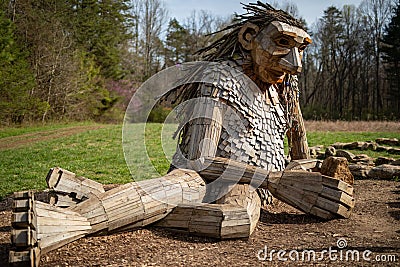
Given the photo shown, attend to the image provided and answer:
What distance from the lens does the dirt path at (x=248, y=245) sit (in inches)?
92.7

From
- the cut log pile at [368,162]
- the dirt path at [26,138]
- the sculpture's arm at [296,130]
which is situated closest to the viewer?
the sculpture's arm at [296,130]

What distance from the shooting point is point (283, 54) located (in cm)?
343

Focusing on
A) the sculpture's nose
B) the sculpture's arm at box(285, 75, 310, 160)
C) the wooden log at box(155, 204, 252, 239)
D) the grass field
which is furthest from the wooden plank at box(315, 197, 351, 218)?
the grass field

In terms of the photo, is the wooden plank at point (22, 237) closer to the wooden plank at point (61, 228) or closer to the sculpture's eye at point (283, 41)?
the wooden plank at point (61, 228)

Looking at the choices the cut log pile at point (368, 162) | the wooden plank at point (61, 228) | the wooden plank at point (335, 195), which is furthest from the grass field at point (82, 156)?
the wooden plank at point (61, 228)

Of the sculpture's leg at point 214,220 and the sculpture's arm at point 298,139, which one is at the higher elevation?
the sculpture's arm at point 298,139

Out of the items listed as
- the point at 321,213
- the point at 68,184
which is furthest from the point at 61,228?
the point at 321,213

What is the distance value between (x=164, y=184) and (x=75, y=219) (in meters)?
0.70

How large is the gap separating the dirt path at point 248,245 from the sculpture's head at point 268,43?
4.35ft

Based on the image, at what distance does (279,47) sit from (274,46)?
0.04 metres

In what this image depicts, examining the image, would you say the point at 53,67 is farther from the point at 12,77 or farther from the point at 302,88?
the point at 302,88

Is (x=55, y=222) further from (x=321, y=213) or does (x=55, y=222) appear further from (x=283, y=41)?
(x=283, y=41)

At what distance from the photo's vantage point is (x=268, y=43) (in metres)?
3.46

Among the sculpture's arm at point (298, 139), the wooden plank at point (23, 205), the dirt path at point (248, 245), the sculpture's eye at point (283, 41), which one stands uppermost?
the sculpture's eye at point (283, 41)
